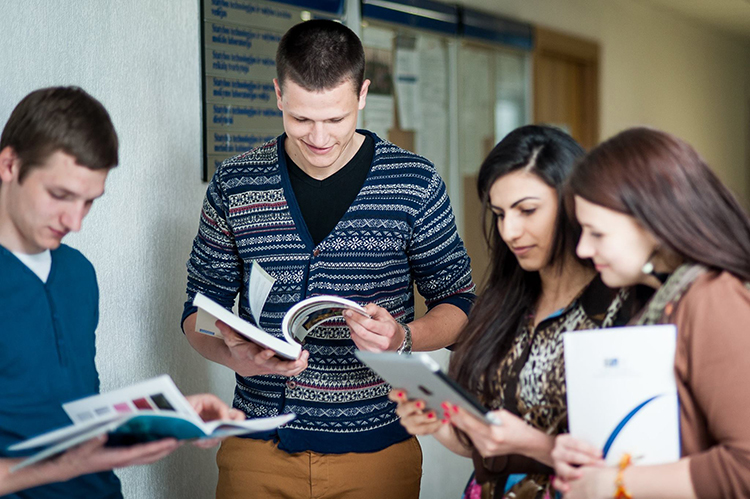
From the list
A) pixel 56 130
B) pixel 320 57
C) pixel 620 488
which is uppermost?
pixel 320 57

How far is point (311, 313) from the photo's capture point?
62.1 inches

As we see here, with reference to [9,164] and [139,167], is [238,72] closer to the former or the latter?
[139,167]

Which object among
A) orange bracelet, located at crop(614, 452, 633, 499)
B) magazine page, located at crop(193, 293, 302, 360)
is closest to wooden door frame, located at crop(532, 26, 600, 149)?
magazine page, located at crop(193, 293, 302, 360)

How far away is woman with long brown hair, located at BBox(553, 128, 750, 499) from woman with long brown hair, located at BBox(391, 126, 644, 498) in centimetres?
15

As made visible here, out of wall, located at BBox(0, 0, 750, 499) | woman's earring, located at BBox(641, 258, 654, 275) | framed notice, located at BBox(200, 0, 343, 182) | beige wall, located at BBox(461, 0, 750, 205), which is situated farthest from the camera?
beige wall, located at BBox(461, 0, 750, 205)

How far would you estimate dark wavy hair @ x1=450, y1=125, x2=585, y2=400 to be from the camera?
1447 millimetres

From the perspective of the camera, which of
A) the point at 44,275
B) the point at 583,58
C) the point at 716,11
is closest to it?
the point at 44,275

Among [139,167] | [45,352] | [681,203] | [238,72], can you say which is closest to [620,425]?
[681,203]

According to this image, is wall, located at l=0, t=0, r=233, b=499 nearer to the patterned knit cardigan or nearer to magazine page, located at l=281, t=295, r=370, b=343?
the patterned knit cardigan

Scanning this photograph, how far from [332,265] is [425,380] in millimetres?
606

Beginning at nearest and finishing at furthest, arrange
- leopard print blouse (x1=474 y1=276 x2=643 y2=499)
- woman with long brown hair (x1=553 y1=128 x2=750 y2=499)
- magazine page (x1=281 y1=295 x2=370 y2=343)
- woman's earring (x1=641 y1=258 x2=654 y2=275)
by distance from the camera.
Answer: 1. woman with long brown hair (x1=553 y1=128 x2=750 y2=499)
2. woman's earring (x1=641 y1=258 x2=654 y2=275)
3. leopard print blouse (x1=474 y1=276 x2=643 y2=499)
4. magazine page (x1=281 y1=295 x2=370 y2=343)

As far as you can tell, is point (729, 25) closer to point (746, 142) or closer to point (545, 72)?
point (746, 142)

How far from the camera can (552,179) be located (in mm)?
1441

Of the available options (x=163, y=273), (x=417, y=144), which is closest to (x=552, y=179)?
(x=163, y=273)
